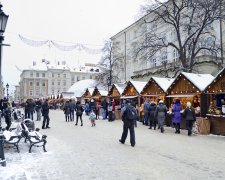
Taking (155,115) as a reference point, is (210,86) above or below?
above

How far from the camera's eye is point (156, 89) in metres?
24.0

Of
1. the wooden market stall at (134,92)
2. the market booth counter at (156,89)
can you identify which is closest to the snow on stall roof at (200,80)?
the market booth counter at (156,89)

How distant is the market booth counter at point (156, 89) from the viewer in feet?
76.0

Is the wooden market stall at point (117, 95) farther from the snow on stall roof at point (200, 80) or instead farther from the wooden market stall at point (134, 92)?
the snow on stall roof at point (200, 80)

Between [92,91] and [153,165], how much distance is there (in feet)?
106

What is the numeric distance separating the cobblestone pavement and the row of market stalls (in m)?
4.24

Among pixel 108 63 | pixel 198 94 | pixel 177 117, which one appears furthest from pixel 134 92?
pixel 108 63

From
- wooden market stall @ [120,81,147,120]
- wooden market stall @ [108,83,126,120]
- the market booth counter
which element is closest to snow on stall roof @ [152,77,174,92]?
the market booth counter

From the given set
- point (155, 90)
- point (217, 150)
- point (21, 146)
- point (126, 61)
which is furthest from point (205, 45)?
point (126, 61)

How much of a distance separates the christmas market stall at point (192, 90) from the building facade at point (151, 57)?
34.7 feet

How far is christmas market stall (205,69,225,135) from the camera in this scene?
1685 centimetres

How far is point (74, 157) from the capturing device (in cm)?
991

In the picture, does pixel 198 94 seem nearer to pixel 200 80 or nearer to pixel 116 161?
pixel 200 80

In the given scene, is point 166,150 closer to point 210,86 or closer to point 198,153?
point 198,153
